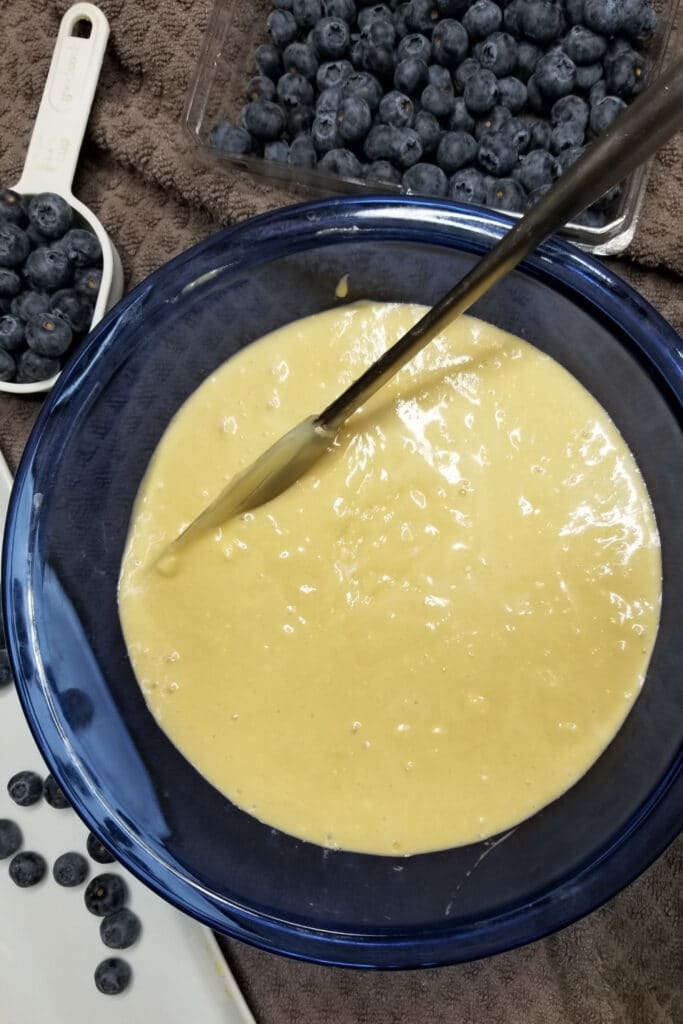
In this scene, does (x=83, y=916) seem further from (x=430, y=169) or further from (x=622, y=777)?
(x=430, y=169)

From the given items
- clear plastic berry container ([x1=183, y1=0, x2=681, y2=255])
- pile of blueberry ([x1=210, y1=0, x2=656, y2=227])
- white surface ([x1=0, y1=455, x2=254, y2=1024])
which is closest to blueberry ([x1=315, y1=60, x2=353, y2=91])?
pile of blueberry ([x1=210, y1=0, x2=656, y2=227])

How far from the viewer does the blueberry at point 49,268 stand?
104 cm

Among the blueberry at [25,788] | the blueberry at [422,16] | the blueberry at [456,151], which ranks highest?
the blueberry at [422,16]

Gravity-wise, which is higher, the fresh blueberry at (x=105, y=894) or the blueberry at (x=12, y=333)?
the blueberry at (x=12, y=333)

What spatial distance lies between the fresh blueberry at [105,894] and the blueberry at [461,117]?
100cm

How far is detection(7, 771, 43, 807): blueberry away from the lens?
1.05 metres

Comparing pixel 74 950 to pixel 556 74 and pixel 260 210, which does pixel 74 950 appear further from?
pixel 556 74

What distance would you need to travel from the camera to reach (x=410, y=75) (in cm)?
107

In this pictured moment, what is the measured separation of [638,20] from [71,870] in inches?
47.7

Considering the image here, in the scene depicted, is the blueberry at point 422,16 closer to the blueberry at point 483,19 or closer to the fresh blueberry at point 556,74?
the blueberry at point 483,19

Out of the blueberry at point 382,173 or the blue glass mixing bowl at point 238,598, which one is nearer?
the blue glass mixing bowl at point 238,598

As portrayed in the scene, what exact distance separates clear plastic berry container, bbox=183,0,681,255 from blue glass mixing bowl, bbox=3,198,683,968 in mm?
171

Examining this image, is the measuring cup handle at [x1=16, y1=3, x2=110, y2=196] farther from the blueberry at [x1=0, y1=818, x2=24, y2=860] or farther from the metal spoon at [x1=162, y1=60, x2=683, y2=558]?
the blueberry at [x1=0, y1=818, x2=24, y2=860]

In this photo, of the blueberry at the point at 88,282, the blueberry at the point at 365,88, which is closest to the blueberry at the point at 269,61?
the blueberry at the point at 365,88
